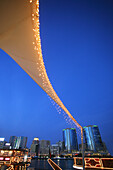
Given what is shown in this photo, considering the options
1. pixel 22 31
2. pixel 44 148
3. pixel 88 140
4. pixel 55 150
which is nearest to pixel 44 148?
pixel 44 148

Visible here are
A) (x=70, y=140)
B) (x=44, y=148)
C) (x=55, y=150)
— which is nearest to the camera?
(x=70, y=140)

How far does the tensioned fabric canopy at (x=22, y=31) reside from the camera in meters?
1.83

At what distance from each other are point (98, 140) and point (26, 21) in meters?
82.1

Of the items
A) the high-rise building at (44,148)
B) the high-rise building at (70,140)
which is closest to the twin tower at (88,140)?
the high-rise building at (70,140)

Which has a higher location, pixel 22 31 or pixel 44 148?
pixel 22 31

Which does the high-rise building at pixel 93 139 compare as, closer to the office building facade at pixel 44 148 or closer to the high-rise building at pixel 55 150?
the high-rise building at pixel 55 150

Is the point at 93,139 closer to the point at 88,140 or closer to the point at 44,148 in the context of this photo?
the point at 88,140

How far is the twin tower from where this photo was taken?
6875 centimetres

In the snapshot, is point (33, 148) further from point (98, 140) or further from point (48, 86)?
point (48, 86)

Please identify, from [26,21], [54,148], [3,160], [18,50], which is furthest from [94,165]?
[54,148]

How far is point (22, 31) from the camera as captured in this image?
2320mm

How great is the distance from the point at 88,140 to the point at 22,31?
266 feet

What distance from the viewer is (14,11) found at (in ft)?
6.13

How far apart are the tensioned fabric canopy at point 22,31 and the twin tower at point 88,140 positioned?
70098mm
